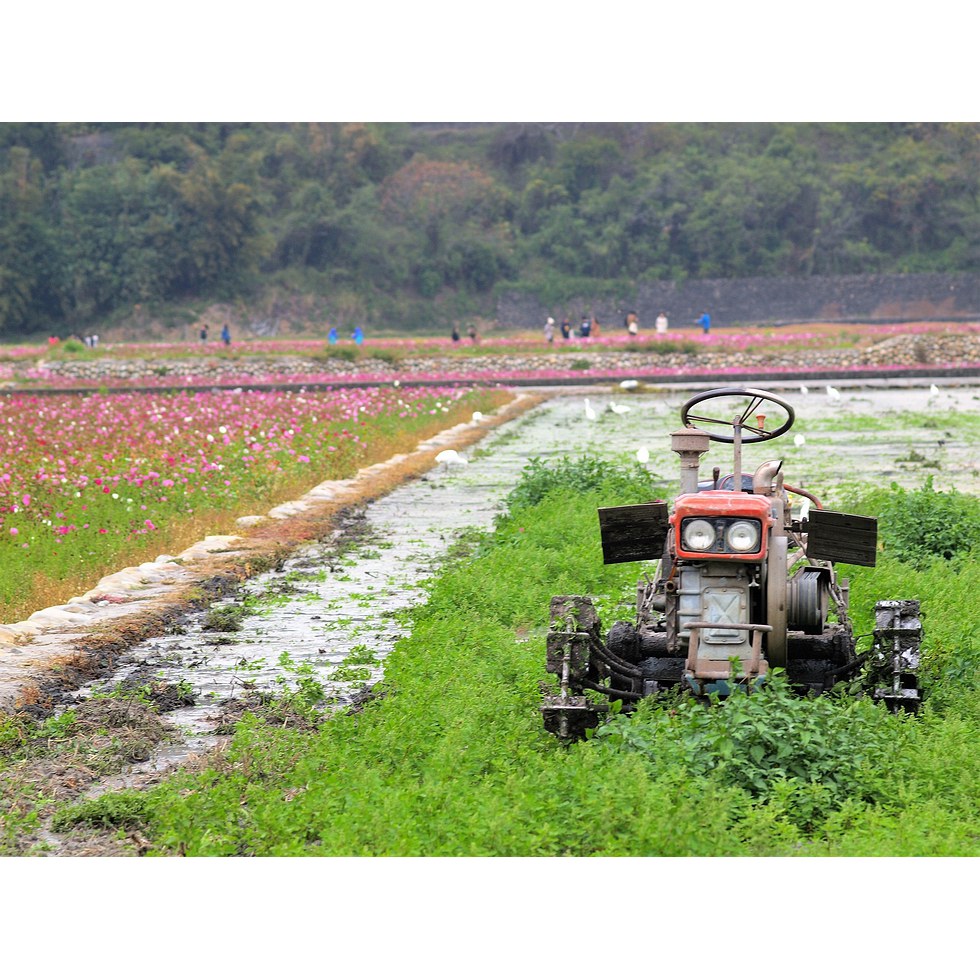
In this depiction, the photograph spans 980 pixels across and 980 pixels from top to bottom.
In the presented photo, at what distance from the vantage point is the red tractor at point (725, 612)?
5.53 m

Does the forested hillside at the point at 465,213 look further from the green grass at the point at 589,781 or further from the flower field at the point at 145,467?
the green grass at the point at 589,781

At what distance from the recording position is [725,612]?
559 centimetres

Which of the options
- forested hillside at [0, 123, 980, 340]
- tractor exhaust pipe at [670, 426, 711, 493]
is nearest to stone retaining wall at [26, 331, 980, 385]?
forested hillside at [0, 123, 980, 340]

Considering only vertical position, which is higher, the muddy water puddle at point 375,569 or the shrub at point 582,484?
the shrub at point 582,484

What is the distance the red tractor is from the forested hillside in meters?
66.5

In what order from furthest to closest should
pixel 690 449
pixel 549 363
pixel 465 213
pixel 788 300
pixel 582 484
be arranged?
pixel 465 213, pixel 788 300, pixel 549 363, pixel 582 484, pixel 690 449

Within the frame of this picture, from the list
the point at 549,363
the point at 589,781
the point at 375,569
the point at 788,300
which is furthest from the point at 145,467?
the point at 788,300

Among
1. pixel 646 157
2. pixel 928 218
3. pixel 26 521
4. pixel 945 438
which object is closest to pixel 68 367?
pixel 945 438

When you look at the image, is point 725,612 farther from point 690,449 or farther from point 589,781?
point 589,781

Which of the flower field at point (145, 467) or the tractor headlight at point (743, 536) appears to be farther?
the flower field at point (145, 467)

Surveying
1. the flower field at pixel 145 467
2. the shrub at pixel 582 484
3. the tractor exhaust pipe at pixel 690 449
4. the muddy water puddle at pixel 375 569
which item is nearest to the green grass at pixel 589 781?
the muddy water puddle at pixel 375 569

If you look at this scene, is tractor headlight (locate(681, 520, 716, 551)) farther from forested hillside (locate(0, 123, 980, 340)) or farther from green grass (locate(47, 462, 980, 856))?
forested hillside (locate(0, 123, 980, 340))

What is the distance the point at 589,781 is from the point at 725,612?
3.22ft

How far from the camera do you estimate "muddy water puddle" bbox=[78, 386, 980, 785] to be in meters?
7.40
